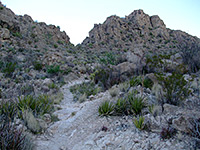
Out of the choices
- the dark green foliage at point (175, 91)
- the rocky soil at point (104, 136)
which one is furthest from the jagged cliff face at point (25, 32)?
the dark green foliage at point (175, 91)

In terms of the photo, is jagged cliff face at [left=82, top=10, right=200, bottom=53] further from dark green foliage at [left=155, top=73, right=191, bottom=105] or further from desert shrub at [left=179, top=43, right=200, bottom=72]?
dark green foliage at [left=155, top=73, right=191, bottom=105]

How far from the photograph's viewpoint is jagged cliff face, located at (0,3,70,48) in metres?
19.3

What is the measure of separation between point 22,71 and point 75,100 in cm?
714

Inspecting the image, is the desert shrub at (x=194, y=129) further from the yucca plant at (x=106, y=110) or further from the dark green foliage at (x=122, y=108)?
the yucca plant at (x=106, y=110)

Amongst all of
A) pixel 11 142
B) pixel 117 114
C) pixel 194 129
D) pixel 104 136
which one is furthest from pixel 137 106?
pixel 11 142

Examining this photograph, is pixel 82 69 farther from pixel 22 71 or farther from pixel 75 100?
pixel 75 100

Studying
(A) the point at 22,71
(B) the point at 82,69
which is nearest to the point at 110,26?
(B) the point at 82,69

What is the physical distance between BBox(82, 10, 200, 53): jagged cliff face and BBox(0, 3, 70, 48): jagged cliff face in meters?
6.94

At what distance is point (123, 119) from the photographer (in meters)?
4.60

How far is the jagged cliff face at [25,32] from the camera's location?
758 inches

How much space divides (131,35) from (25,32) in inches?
803

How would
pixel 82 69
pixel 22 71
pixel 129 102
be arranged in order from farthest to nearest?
1. pixel 82 69
2. pixel 22 71
3. pixel 129 102

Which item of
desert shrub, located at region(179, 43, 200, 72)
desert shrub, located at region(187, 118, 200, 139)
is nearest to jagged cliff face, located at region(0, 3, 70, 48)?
desert shrub, located at region(179, 43, 200, 72)

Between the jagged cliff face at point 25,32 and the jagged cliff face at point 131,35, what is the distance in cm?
694
